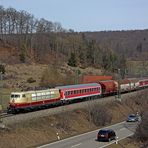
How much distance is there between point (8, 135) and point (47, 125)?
8.30 m

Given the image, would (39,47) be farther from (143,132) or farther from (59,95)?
(143,132)

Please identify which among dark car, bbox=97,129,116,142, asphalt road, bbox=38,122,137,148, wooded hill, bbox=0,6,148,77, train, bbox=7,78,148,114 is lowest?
asphalt road, bbox=38,122,137,148

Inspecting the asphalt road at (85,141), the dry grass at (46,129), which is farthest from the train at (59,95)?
the asphalt road at (85,141)

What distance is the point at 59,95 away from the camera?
200 feet

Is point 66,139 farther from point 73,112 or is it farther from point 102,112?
point 102,112

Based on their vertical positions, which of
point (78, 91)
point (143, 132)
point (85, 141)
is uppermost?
point (78, 91)

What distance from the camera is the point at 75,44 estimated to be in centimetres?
17275

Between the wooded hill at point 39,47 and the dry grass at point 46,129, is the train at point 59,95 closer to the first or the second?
the dry grass at point 46,129

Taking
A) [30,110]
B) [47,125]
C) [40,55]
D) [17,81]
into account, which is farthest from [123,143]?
[40,55]

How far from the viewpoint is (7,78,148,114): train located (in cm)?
5078

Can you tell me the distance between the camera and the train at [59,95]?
5078 cm

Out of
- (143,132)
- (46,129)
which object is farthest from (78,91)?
(143,132)

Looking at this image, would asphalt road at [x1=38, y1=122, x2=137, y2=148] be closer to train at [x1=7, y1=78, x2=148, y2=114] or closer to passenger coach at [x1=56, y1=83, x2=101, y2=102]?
train at [x1=7, y1=78, x2=148, y2=114]

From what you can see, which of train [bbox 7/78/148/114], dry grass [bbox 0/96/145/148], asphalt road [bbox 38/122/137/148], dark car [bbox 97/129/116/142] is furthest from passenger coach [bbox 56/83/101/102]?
dark car [bbox 97/129/116/142]
